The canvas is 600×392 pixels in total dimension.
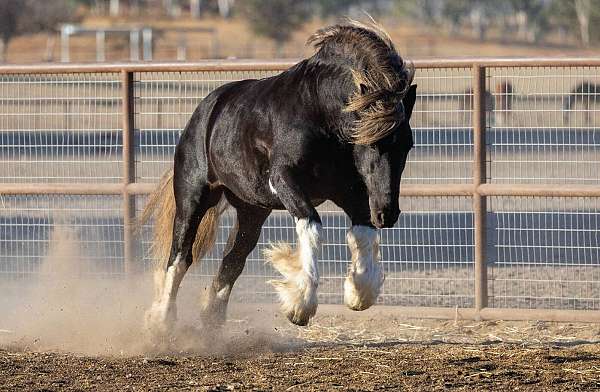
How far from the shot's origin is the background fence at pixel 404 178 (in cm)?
882

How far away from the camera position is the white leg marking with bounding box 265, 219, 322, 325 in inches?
244

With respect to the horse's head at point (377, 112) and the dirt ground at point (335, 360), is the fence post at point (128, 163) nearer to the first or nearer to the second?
the dirt ground at point (335, 360)

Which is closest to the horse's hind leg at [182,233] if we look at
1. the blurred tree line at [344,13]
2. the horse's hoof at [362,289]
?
the horse's hoof at [362,289]

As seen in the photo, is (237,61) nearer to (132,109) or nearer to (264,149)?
(132,109)

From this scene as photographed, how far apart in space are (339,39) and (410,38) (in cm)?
6322

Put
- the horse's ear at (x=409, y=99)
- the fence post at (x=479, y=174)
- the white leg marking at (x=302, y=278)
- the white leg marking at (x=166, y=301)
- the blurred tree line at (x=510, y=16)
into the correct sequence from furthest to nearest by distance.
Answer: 1. the blurred tree line at (x=510, y=16)
2. the fence post at (x=479, y=174)
3. the white leg marking at (x=166, y=301)
4. the horse's ear at (x=409, y=99)
5. the white leg marking at (x=302, y=278)

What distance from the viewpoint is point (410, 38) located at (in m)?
69.1

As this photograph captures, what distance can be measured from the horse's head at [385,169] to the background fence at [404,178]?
2378 millimetres

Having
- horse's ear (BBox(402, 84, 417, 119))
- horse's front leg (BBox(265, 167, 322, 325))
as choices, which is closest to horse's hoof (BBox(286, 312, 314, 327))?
horse's front leg (BBox(265, 167, 322, 325))

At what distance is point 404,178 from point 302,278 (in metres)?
3.68

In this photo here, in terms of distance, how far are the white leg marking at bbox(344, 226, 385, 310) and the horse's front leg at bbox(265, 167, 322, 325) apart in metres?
0.25

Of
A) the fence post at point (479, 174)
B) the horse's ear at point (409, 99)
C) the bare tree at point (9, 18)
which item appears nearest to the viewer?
the horse's ear at point (409, 99)

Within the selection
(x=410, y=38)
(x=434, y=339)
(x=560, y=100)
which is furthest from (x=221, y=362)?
(x=410, y=38)

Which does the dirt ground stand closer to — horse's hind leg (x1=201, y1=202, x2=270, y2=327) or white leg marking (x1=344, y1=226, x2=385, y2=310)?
horse's hind leg (x1=201, y1=202, x2=270, y2=327)
